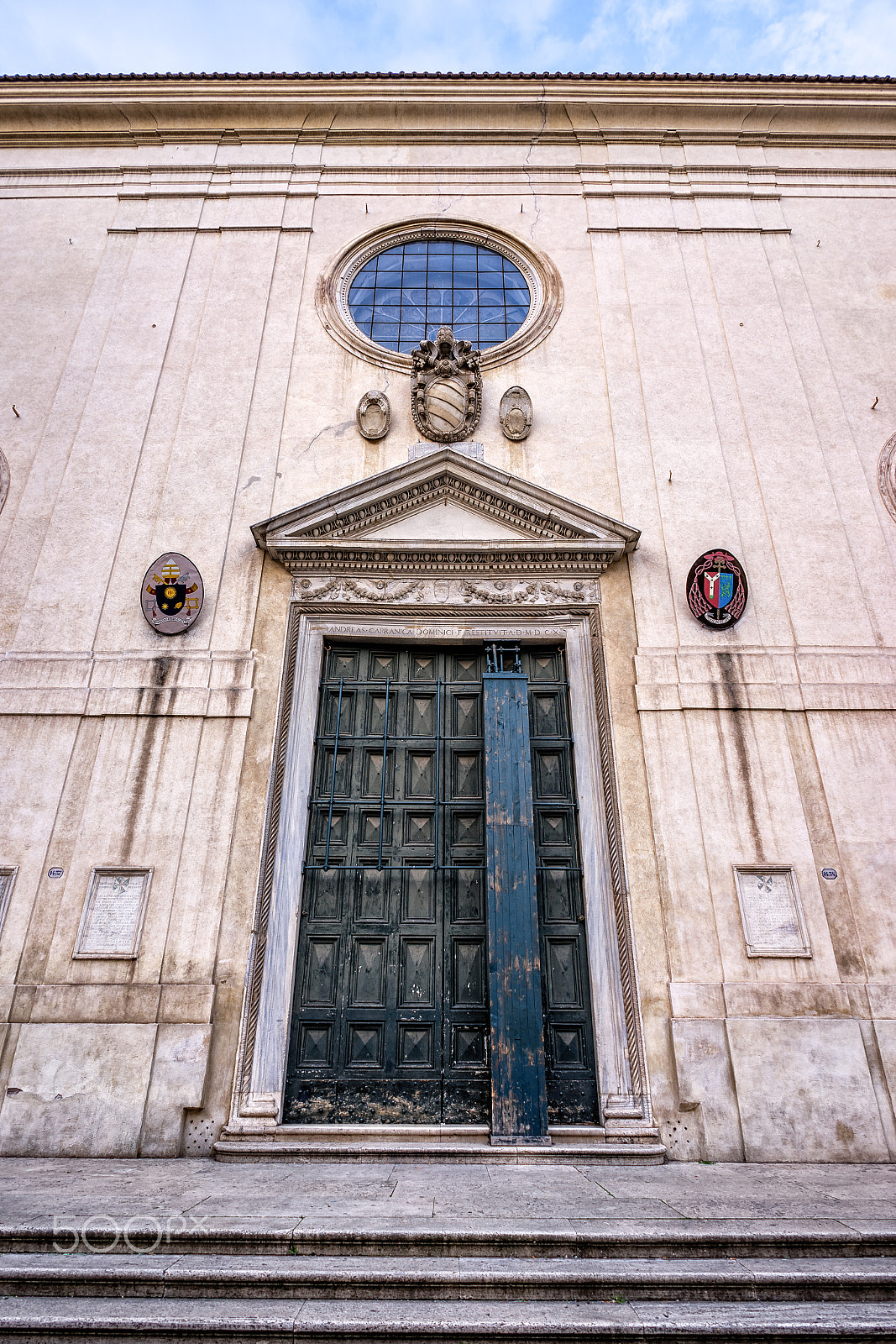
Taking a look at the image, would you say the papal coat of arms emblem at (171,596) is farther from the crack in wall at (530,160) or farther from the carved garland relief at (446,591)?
the crack in wall at (530,160)

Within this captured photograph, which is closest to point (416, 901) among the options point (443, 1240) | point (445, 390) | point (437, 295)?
point (443, 1240)

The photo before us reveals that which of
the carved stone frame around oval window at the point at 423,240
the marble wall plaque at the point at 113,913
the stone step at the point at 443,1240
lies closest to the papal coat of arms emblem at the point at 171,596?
the marble wall plaque at the point at 113,913

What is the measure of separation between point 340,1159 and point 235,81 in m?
13.1

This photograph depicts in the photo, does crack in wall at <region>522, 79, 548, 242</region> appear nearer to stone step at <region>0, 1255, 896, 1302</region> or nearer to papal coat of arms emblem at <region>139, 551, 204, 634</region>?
papal coat of arms emblem at <region>139, 551, 204, 634</region>

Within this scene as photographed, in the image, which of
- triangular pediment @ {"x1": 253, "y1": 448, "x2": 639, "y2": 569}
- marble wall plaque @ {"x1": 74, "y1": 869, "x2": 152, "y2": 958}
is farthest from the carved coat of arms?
marble wall plaque @ {"x1": 74, "y1": 869, "x2": 152, "y2": 958}

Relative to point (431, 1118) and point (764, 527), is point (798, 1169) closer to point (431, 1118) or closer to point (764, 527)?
point (431, 1118)

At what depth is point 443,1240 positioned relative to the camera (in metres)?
3.81

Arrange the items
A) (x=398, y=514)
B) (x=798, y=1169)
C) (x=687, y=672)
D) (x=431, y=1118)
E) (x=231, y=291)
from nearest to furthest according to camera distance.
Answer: (x=798, y=1169) → (x=431, y=1118) → (x=687, y=672) → (x=398, y=514) → (x=231, y=291)

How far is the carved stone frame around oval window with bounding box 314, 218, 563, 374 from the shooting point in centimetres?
955

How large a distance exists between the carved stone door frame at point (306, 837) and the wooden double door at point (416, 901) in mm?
157

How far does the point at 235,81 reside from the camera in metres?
10.9

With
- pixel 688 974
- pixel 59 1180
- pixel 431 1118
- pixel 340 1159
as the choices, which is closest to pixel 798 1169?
pixel 688 974

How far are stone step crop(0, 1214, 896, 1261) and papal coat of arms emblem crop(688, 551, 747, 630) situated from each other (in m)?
5.24

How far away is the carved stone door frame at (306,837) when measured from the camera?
641 cm
